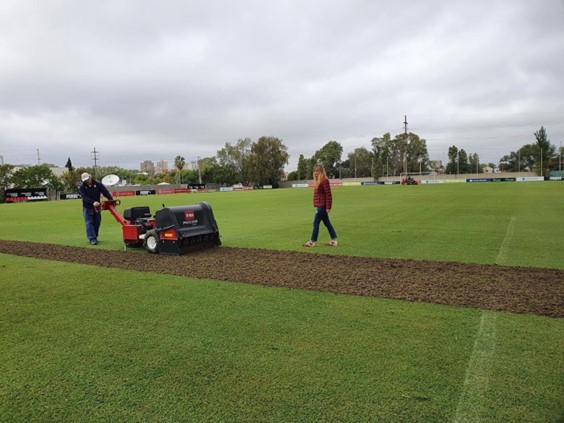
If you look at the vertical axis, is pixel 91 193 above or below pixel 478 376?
above

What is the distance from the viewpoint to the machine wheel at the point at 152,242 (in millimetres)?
9094

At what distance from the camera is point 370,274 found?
22.5 feet

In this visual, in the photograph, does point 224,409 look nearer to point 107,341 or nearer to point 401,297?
point 107,341

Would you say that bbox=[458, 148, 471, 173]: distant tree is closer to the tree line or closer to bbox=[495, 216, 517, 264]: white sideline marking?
→ the tree line

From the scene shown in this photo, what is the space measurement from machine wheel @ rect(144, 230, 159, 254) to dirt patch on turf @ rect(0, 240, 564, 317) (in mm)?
185

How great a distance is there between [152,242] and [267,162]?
11028 centimetres

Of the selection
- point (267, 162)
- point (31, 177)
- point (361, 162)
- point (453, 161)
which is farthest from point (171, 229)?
point (361, 162)

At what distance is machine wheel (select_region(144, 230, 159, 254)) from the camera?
9.09 meters

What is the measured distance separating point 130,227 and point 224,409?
7.63 metres

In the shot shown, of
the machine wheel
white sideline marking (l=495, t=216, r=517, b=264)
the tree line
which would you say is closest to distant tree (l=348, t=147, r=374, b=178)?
the tree line

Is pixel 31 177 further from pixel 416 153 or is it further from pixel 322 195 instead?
pixel 416 153

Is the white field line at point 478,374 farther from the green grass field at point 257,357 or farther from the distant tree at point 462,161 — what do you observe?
the distant tree at point 462,161

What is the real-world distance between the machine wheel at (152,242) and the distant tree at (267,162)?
10786cm

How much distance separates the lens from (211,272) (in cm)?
719
